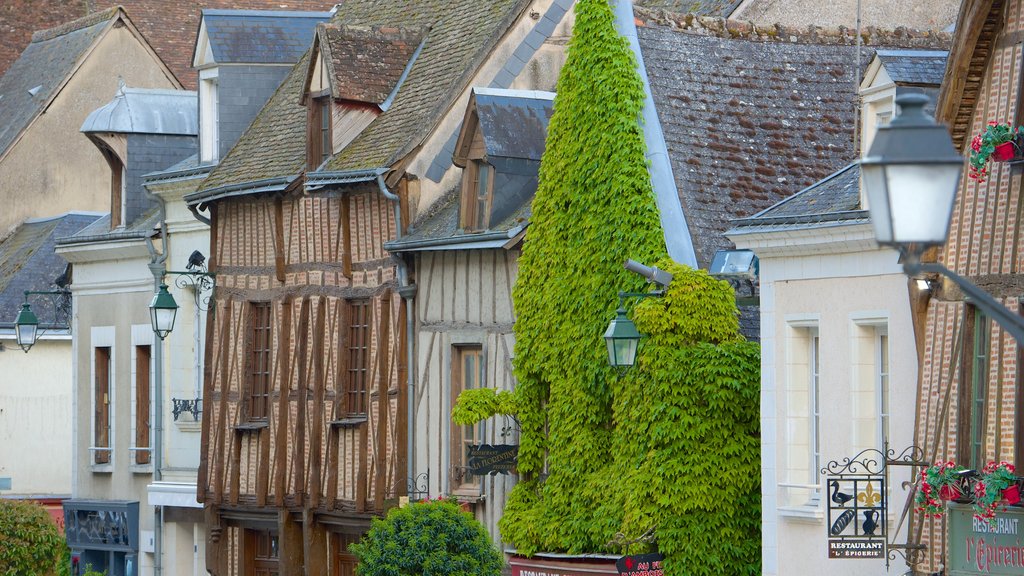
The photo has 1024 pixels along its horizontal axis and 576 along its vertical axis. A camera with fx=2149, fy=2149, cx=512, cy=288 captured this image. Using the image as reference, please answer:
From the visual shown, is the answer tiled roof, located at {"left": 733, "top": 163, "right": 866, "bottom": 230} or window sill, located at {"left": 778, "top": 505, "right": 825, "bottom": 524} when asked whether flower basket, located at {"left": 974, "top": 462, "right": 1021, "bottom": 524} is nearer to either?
window sill, located at {"left": 778, "top": 505, "right": 825, "bottom": 524}

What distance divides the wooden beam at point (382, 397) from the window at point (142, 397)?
652cm

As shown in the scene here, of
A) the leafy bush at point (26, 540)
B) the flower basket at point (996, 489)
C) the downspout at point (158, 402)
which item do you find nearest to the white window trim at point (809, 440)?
the flower basket at point (996, 489)

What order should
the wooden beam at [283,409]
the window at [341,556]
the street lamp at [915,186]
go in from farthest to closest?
the wooden beam at [283,409], the window at [341,556], the street lamp at [915,186]

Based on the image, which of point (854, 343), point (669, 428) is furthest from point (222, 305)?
point (854, 343)

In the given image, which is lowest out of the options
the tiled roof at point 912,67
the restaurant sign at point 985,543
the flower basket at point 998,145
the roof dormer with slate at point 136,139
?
the restaurant sign at point 985,543

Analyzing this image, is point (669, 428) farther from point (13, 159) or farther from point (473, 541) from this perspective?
point (13, 159)

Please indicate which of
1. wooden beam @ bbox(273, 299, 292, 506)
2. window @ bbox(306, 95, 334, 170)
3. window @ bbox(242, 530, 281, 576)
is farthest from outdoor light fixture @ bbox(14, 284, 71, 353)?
window @ bbox(306, 95, 334, 170)

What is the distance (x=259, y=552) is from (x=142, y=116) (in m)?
6.87

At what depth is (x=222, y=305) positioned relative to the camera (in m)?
26.2

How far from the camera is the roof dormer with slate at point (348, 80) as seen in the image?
78.8 ft

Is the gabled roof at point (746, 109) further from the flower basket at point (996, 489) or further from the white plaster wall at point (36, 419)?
the white plaster wall at point (36, 419)

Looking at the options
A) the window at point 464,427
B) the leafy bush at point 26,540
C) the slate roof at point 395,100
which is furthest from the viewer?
the leafy bush at point 26,540

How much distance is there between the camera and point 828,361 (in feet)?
54.5

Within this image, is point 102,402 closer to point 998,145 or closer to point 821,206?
point 821,206
